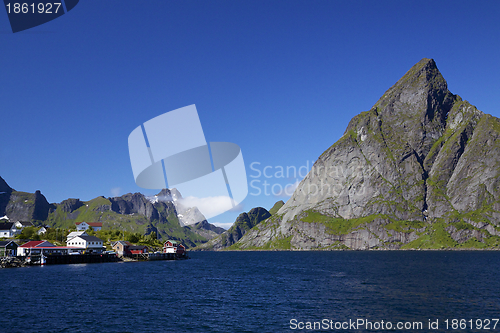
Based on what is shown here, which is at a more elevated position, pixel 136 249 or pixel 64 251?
pixel 64 251

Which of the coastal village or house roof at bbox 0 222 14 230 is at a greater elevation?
house roof at bbox 0 222 14 230

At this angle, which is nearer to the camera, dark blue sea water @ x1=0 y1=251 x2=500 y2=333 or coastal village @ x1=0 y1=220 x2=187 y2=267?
dark blue sea water @ x1=0 y1=251 x2=500 y2=333

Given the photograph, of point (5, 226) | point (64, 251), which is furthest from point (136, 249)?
point (5, 226)

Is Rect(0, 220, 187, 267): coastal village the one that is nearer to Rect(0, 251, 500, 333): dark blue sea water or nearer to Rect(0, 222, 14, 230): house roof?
Rect(0, 222, 14, 230): house roof

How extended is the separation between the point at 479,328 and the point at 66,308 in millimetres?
52653

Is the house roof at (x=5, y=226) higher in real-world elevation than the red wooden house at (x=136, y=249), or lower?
higher

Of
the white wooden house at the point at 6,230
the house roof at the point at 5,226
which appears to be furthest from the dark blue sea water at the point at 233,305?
the house roof at the point at 5,226

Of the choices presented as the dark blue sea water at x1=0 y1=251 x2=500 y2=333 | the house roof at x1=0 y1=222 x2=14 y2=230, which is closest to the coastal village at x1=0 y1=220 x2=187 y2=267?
the house roof at x1=0 y1=222 x2=14 y2=230

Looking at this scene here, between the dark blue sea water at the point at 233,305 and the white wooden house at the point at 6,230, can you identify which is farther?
the white wooden house at the point at 6,230

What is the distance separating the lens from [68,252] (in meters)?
158

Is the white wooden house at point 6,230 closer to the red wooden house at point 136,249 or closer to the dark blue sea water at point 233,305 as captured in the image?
the red wooden house at point 136,249

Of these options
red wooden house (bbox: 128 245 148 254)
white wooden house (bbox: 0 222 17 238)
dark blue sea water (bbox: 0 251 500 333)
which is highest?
white wooden house (bbox: 0 222 17 238)

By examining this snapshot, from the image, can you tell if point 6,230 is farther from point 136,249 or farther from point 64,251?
point 136,249

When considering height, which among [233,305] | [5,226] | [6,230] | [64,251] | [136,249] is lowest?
[136,249]
